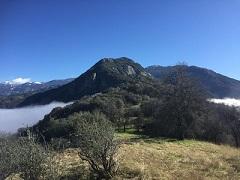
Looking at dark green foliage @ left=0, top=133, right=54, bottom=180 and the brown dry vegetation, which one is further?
the brown dry vegetation

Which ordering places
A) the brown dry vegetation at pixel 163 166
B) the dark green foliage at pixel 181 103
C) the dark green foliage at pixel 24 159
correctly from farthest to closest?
1. the dark green foliage at pixel 181 103
2. the brown dry vegetation at pixel 163 166
3. the dark green foliage at pixel 24 159

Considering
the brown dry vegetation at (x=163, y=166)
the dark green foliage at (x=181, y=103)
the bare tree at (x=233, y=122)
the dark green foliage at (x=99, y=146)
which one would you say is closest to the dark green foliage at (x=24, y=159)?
the brown dry vegetation at (x=163, y=166)

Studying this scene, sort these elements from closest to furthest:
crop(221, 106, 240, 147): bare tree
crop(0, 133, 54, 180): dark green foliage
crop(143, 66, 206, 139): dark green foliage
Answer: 1. crop(0, 133, 54, 180): dark green foliage
2. crop(143, 66, 206, 139): dark green foliage
3. crop(221, 106, 240, 147): bare tree

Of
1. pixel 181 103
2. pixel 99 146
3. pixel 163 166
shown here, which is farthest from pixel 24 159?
pixel 181 103

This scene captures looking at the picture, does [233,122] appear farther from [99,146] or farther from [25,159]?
[25,159]

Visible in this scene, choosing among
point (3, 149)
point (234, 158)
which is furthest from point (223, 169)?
point (3, 149)

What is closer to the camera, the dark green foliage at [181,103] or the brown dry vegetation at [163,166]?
the brown dry vegetation at [163,166]

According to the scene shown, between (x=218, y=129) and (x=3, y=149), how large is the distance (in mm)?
52917

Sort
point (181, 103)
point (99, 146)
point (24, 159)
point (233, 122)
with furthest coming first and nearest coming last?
1. point (233, 122)
2. point (181, 103)
3. point (99, 146)
4. point (24, 159)

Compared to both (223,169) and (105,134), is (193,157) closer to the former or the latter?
(223,169)

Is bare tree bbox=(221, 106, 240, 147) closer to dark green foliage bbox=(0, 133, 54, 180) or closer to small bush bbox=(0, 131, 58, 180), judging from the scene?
small bush bbox=(0, 131, 58, 180)

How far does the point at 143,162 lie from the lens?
21828 mm

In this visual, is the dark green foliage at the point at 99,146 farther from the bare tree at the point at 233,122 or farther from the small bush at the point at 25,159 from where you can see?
the bare tree at the point at 233,122

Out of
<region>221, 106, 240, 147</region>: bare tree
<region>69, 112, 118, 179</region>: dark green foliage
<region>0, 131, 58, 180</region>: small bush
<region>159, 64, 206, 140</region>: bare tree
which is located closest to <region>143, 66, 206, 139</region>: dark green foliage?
<region>159, 64, 206, 140</region>: bare tree
